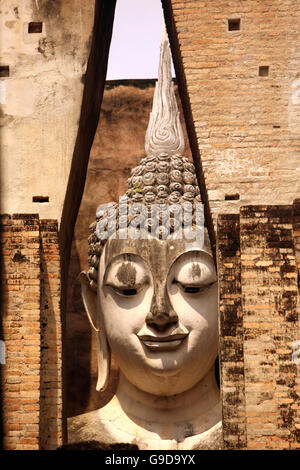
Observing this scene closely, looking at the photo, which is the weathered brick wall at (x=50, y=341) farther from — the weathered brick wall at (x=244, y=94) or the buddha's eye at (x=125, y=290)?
the weathered brick wall at (x=244, y=94)

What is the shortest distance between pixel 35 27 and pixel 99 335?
131 inches

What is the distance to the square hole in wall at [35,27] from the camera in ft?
43.0

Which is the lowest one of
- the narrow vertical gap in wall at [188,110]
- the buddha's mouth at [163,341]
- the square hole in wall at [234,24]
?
the buddha's mouth at [163,341]

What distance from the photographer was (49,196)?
12711 millimetres

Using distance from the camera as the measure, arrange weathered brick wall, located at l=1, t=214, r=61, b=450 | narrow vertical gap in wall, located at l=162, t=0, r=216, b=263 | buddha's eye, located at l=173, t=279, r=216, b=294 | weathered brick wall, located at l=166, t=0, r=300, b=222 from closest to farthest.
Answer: weathered brick wall, located at l=1, t=214, r=61, b=450, weathered brick wall, located at l=166, t=0, r=300, b=222, narrow vertical gap in wall, located at l=162, t=0, r=216, b=263, buddha's eye, located at l=173, t=279, r=216, b=294

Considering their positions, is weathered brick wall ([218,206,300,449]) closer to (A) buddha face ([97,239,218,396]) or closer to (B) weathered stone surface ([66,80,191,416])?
(A) buddha face ([97,239,218,396])

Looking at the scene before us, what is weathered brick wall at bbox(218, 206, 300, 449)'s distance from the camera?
11.5m

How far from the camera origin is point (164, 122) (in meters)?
14.5

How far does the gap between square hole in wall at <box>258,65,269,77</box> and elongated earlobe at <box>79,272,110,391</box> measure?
9.98 feet

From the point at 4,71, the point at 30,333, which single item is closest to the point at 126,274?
the point at 30,333

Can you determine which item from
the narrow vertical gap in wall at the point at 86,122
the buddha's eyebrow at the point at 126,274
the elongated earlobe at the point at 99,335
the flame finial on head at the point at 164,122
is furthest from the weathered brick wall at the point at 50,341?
the flame finial on head at the point at 164,122

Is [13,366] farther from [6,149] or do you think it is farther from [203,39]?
[203,39]

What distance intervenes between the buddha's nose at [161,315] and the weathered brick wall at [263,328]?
1139 millimetres

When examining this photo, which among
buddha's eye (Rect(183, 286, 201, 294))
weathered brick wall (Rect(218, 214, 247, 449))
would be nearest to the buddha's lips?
buddha's eye (Rect(183, 286, 201, 294))
